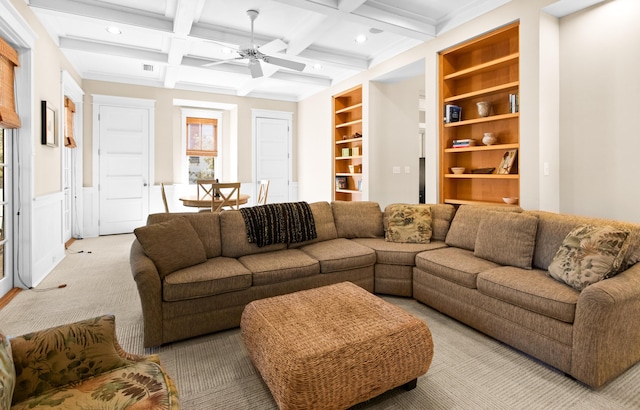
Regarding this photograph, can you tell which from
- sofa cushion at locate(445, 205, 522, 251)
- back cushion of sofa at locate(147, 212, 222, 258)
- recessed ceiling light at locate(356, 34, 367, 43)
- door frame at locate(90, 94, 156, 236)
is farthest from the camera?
door frame at locate(90, 94, 156, 236)

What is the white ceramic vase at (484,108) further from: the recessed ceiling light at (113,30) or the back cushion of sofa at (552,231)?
the recessed ceiling light at (113,30)

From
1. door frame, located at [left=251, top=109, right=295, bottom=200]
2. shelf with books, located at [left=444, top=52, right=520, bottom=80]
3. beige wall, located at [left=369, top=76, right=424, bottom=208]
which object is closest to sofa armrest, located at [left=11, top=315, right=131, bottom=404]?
shelf with books, located at [left=444, top=52, right=520, bottom=80]

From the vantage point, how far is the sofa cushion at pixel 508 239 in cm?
263

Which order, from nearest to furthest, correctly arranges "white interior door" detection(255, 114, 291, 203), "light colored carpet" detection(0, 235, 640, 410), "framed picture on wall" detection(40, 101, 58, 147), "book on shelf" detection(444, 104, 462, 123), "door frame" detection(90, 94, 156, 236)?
"light colored carpet" detection(0, 235, 640, 410), "framed picture on wall" detection(40, 101, 58, 147), "book on shelf" detection(444, 104, 462, 123), "door frame" detection(90, 94, 156, 236), "white interior door" detection(255, 114, 291, 203)

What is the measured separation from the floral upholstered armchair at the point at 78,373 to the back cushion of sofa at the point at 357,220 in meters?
2.60

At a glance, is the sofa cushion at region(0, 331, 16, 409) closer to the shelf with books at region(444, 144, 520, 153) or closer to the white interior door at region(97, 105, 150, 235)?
the shelf with books at region(444, 144, 520, 153)

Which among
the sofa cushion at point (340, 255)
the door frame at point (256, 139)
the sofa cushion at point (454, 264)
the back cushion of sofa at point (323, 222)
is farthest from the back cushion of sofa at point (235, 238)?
the door frame at point (256, 139)

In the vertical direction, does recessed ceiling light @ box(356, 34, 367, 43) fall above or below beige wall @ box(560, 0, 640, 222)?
above

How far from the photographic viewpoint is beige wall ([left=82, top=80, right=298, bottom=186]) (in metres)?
6.21

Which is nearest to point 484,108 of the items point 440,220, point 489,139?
point 489,139

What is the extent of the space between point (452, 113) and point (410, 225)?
1.72 m

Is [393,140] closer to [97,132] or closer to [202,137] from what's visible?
[202,137]

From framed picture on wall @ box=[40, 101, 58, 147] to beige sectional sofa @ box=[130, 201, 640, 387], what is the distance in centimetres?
207

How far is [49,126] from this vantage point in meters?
4.14
